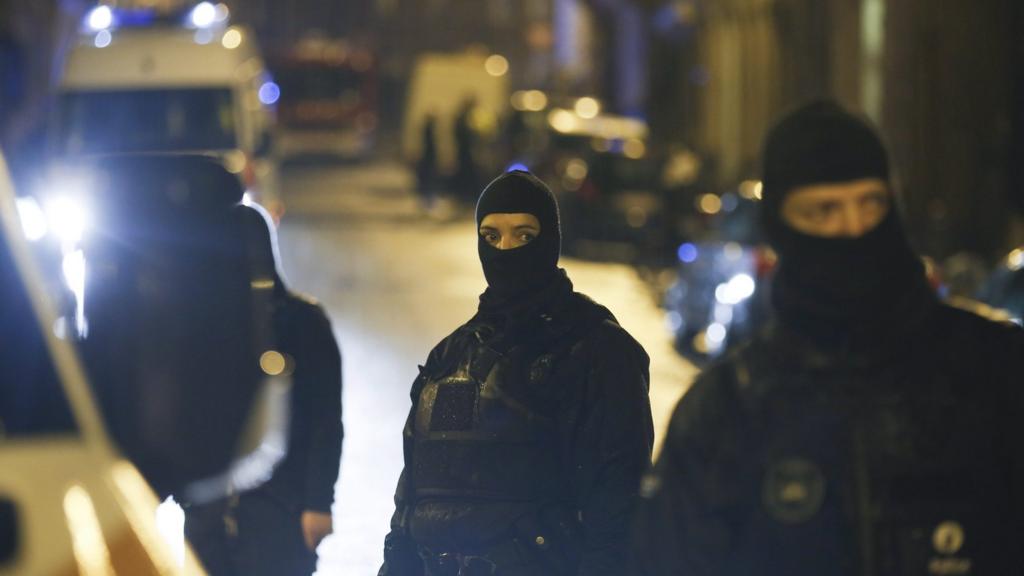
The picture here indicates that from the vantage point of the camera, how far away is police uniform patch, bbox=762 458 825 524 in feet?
10.4

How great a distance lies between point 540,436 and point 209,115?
666 inches

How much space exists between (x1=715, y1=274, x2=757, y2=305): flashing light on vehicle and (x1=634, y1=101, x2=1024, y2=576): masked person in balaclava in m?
11.1

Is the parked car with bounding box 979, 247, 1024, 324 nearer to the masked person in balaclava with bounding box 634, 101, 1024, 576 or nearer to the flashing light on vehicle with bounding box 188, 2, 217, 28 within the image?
the masked person in balaclava with bounding box 634, 101, 1024, 576

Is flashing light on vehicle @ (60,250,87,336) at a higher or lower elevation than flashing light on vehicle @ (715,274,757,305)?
higher

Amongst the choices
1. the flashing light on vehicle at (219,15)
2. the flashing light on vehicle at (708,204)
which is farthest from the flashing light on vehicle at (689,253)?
the flashing light on vehicle at (219,15)

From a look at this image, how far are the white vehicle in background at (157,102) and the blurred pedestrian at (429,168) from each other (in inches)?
559

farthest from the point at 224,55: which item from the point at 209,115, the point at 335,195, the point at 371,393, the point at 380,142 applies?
the point at 380,142

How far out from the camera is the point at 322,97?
5528 centimetres

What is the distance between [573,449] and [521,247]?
1.63ft

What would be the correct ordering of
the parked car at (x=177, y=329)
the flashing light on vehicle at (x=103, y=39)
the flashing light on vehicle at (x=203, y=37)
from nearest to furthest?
the parked car at (x=177, y=329) → the flashing light on vehicle at (x=103, y=39) → the flashing light on vehicle at (x=203, y=37)

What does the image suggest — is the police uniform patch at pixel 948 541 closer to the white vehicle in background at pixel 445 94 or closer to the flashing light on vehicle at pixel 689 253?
the flashing light on vehicle at pixel 689 253

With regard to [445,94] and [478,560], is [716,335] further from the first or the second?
[445,94]

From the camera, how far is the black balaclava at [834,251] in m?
3.13

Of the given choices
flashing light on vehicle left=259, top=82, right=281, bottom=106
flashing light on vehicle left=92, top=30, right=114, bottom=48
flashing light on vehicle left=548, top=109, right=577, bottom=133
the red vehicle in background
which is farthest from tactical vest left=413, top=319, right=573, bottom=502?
the red vehicle in background
